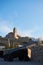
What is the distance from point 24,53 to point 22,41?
30050 mm

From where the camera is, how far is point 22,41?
231 ft

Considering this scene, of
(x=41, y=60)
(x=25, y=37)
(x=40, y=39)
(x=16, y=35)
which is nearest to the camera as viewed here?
(x=41, y=60)

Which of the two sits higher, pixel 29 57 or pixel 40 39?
pixel 40 39

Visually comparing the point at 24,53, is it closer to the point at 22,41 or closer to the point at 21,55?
the point at 21,55

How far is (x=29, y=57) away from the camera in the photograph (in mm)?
39500

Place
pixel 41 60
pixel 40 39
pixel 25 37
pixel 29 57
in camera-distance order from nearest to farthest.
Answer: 1. pixel 41 60
2. pixel 29 57
3. pixel 40 39
4. pixel 25 37

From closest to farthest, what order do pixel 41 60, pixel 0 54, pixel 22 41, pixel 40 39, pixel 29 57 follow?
pixel 41 60 < pixel 29 57 < pixel 0 54 < pixel 40 39 < pixel 22 41

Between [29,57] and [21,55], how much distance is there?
1933 mm

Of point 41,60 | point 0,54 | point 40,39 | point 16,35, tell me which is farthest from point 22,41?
point 41,60

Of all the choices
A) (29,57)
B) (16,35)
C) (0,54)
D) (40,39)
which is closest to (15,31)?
(16,35)

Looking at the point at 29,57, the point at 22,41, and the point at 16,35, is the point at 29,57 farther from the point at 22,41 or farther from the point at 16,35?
the point at 16,35

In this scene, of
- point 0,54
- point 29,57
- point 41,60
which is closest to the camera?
point 41,60

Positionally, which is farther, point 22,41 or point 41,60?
point 22,41

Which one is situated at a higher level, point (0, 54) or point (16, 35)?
point (16, 35)
